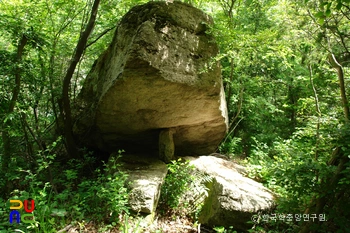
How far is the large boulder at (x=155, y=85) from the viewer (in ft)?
12.6

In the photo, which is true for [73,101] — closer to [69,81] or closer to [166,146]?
[69,81]

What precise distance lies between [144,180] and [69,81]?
8.35ft

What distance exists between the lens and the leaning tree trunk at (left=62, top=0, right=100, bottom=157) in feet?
14.1

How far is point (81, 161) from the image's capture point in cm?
535

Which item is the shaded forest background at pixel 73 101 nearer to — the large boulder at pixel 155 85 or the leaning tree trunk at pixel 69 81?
the leaning tree trunk at pixel 69 81

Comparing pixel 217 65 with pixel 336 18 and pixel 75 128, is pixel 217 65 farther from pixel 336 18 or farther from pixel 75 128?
pixel 75 128

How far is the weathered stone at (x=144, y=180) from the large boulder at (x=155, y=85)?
508 mm

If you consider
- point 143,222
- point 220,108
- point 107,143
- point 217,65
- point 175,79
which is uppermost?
point 217,65

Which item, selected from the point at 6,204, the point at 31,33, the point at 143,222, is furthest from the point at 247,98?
the point at 6,204

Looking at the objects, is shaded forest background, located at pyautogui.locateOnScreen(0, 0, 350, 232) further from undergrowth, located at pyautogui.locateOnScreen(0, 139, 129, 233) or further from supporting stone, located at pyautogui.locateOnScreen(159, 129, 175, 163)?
supporting stone, located at pyautogui.locateOnScreen(159, 129, 175, 163)

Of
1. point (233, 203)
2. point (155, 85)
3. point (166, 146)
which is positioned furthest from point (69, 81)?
point (233, 203)

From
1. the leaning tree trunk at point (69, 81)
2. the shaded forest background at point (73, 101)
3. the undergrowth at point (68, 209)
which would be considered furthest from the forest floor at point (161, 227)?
the leaning tree trunk at point (69, 81)

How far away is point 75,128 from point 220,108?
11.9 ft

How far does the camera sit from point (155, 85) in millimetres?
3984
